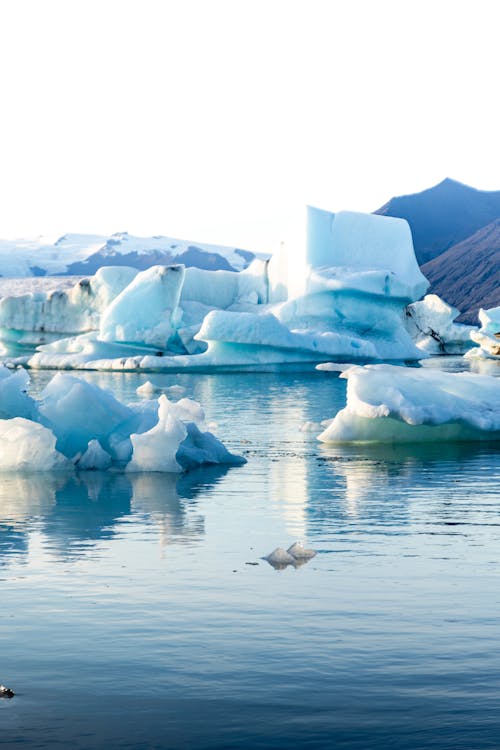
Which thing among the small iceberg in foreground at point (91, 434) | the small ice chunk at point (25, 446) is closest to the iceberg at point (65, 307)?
the small iceberg in foreground at point (91, 434)

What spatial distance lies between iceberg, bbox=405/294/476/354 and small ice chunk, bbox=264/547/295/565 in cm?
4414

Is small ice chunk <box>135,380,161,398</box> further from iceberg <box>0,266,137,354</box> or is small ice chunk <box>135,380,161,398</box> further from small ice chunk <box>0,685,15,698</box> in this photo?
small ice chunk <box>0,685,15,698</box>

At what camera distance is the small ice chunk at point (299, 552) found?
642 cm

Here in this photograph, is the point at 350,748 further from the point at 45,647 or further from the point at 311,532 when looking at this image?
the point at 311,532

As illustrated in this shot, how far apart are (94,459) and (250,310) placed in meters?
28.3

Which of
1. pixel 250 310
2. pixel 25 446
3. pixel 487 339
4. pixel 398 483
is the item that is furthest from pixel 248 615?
pixel 487 339

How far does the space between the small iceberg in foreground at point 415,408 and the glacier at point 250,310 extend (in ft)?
56.4

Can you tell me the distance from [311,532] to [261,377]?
22386mm

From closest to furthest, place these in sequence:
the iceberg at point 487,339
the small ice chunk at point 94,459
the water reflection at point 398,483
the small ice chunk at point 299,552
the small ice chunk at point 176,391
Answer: the small ice chunk at point 299,552 < the water reflection at point 398,483 < the small ice chunk at point 94,459 < the small ice chunk at point 176,391 < the iceberg at point 487,339

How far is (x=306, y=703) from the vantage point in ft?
12.9

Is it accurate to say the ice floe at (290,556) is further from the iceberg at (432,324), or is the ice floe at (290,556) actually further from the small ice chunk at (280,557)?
the iceberg at (432,324)

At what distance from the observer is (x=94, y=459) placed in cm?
1077

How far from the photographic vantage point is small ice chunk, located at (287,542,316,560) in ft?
21.1

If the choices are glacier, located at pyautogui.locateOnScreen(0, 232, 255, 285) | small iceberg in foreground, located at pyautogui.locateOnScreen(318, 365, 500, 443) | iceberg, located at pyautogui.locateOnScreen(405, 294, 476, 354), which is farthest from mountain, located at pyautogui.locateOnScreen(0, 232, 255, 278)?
small iceberg in foreground, located at pyautogui.locateOnScreen(318, 365, 500, 443)
